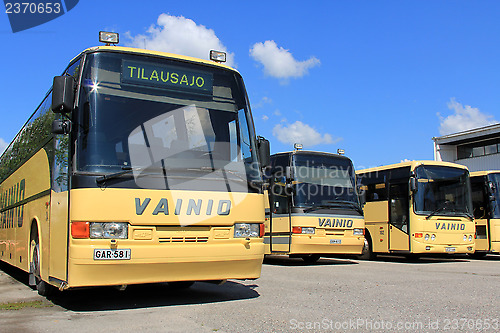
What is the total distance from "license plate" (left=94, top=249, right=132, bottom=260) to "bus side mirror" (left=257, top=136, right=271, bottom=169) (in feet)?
7.78

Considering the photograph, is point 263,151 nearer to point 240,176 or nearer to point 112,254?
point 240,176

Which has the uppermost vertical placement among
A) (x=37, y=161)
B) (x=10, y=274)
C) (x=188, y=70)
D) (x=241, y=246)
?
(x=188, y=70)

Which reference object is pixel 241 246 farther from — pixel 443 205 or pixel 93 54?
pixel 443 205

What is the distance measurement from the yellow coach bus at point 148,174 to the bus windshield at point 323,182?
21.9 ft

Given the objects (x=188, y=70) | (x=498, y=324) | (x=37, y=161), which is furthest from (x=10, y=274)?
(x=498, y=324)

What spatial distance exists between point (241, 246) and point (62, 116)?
9.54 feet

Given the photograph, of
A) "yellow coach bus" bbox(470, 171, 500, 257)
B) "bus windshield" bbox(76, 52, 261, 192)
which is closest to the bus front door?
"yellow coach bus" bbox(470, 171, 500, 257)

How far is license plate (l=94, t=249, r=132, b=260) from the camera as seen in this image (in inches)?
249

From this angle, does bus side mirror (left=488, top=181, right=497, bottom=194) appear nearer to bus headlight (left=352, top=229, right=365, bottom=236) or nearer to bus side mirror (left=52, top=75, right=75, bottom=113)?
bus headlight (left=352, top=229, right=365, bottom=236)

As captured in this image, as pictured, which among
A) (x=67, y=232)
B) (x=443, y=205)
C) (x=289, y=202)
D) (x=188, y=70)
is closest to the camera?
(x=67, y=232)

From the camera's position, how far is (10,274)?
1269 cm

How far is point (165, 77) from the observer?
7273 millimetres

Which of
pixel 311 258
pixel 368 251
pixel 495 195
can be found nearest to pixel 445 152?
pixel 495 195

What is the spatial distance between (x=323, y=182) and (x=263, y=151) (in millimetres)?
7168
